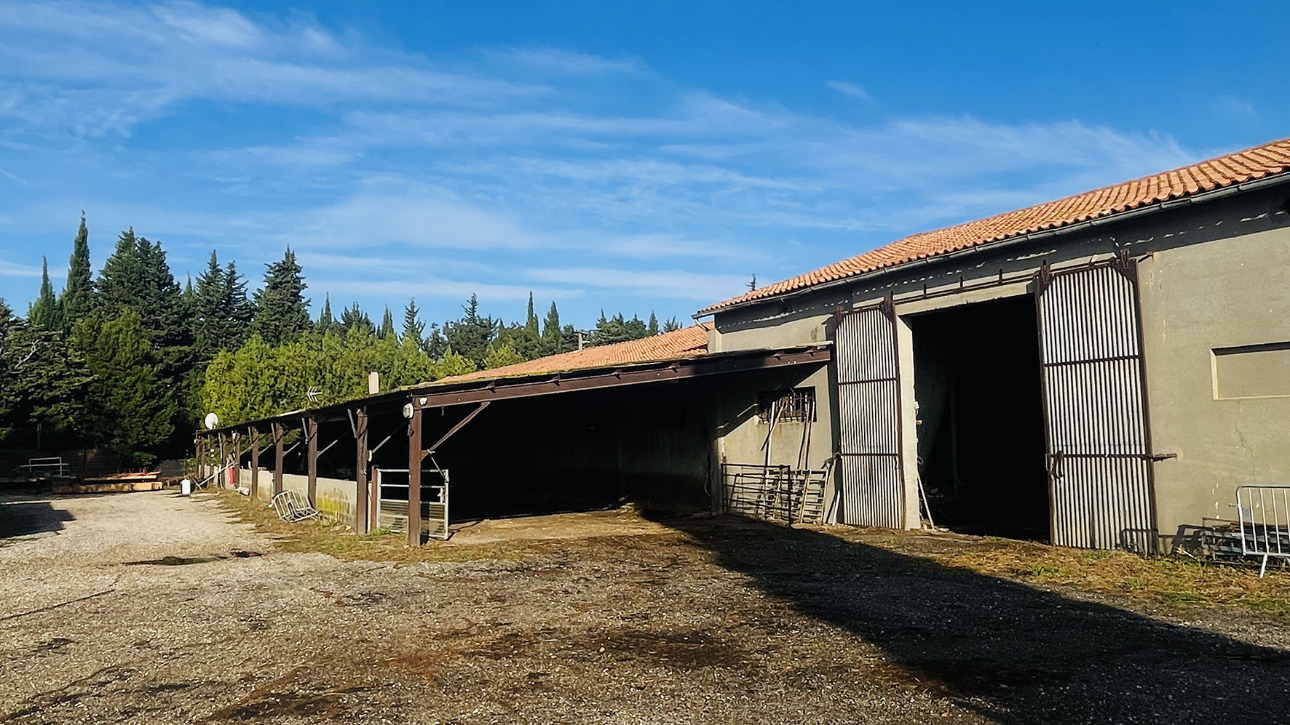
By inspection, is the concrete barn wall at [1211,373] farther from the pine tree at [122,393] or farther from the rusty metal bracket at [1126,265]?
the pine tree at [122,393]

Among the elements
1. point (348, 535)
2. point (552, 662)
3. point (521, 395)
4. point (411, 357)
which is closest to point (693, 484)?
point (521, 395)

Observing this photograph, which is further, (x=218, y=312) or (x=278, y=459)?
(x=218, y=312)

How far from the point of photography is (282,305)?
223 feet

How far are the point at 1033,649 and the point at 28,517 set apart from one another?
2301 cm

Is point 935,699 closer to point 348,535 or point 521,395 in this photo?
point 521,395

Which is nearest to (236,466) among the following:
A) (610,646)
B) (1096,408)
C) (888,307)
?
(888,307)

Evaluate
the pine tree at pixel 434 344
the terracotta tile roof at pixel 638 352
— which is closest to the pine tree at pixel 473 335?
the pine tree at pixel 434 344

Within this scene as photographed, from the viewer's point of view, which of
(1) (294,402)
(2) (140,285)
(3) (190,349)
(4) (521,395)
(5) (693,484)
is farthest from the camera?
(2) (140,285)

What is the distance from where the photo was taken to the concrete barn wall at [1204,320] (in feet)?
33.9

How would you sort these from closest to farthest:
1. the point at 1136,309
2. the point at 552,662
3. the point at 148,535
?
the point at 552,662
the point at 1136,309
the point at 148,535

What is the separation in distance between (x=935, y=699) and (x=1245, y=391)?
7915mm

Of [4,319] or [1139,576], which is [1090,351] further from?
[4,319]

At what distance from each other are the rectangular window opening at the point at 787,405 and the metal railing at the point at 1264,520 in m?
7.72

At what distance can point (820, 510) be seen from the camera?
54.3ft
